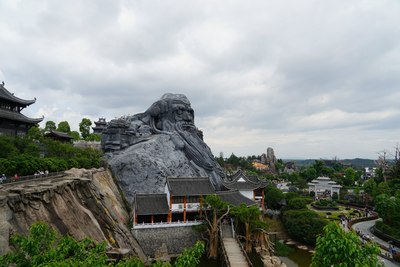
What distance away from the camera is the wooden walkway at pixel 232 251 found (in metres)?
25.5

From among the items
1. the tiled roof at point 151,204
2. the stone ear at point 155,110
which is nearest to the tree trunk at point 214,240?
the tiled roof at point 151,204

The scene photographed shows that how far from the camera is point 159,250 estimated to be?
102 feet

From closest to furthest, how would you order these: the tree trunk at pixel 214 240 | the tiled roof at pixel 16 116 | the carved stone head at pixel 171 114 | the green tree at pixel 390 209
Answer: the tree trunk at pixel 214 240 → the green tree at pixel 390 209 → the tiled roof at pixel 16 116 → the carved stone head at pixel 171 114

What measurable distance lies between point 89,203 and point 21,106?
892 inches

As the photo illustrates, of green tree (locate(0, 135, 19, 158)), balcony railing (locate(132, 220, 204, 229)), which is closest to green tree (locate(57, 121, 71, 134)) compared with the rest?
green tree (locate(0, 135, 19, 158))

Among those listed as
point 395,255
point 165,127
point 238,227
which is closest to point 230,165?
point 165,127

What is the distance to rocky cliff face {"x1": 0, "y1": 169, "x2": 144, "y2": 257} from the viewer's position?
727 inches

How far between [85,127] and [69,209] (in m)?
61.5

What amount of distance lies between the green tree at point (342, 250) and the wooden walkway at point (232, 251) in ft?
56.1

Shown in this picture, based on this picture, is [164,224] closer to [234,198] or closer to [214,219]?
[214,219]

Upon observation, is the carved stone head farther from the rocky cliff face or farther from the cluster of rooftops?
the rocky cliff face

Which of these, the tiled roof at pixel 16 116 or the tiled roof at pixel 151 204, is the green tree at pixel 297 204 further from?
the tiled roof at pixel 16 116

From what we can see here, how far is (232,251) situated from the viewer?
28.1 m

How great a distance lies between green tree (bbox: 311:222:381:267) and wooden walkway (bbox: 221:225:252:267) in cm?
1711
